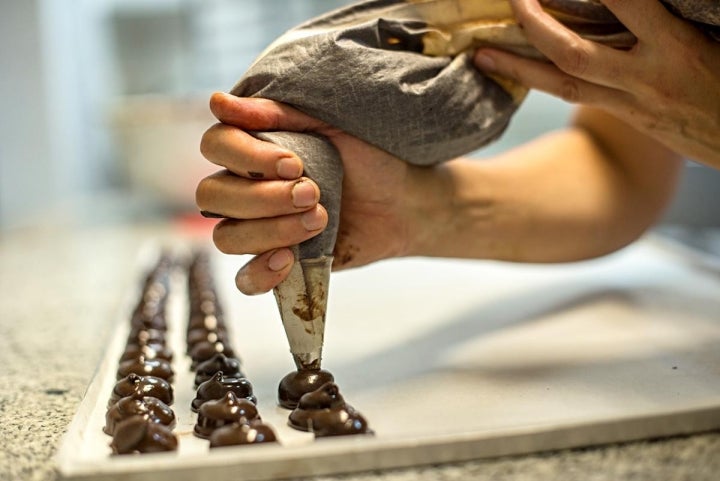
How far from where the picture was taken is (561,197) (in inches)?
43.0

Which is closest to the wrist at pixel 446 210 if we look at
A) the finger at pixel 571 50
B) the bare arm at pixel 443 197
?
the bare arm at pixel 443 197

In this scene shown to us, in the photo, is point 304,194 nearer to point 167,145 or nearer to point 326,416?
point 326,416

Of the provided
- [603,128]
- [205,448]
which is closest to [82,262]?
[603,128]

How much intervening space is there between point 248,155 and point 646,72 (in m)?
0.39

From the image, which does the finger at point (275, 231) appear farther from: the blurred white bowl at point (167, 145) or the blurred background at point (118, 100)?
the blurred white bowl at point (167, 145)

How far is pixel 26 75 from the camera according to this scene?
2893 mm

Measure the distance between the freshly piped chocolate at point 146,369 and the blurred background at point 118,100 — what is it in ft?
4.45

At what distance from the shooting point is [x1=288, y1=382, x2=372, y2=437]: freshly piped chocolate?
0.59 m

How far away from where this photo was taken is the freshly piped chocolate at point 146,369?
74 cm

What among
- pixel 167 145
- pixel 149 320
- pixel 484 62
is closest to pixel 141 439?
pixel 149 320

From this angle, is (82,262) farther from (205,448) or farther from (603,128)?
(205,448)

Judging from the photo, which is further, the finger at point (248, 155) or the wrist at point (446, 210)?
the wrist at point (446, 210)

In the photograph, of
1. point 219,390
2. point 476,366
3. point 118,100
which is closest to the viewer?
point 219,390

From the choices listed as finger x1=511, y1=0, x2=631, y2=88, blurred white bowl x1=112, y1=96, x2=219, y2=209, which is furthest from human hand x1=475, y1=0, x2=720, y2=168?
blurred white bowl x1=112, y1=96, x2=219, y2=209
